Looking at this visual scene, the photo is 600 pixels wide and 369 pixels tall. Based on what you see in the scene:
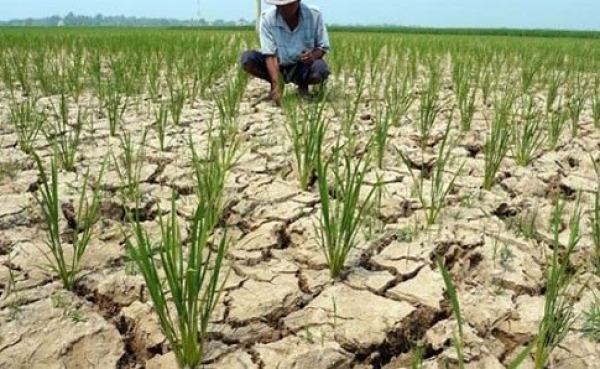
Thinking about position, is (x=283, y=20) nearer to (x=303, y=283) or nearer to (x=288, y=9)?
(x=288, y=9)

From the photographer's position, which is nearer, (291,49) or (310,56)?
(310,56)

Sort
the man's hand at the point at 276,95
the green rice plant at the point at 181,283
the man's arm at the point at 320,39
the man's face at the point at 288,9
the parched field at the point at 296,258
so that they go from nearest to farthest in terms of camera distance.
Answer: the green rice plant at the point at 181,283, the parched field at the point at 296,258, the man's face at the point at 288,9, the man's hand at the point at 276,95, the man's arm at the point at 320,39

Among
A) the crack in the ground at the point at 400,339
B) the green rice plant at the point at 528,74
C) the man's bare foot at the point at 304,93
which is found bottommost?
the crack in the ground at the point at 400,339

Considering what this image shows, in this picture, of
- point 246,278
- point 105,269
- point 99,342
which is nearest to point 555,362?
point 246,278

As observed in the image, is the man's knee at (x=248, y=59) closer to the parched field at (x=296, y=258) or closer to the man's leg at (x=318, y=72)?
the man's leg at (x=318, y=72)

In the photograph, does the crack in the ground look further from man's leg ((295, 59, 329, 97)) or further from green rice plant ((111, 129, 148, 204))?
man's leg ((295, 59, 329, 97))

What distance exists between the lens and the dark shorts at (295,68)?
3312 millimetres

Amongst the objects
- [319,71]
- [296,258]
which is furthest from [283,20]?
[296,258]

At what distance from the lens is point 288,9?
3174 millimetres

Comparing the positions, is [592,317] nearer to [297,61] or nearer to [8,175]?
[8,175]

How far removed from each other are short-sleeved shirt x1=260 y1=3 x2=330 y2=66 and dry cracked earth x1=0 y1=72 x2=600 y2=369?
4.50ft

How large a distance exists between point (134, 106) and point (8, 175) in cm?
117

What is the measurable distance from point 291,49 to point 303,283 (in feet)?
7.37

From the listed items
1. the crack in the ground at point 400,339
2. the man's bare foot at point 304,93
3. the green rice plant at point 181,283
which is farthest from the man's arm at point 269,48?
the green rice plant at point 181,283
